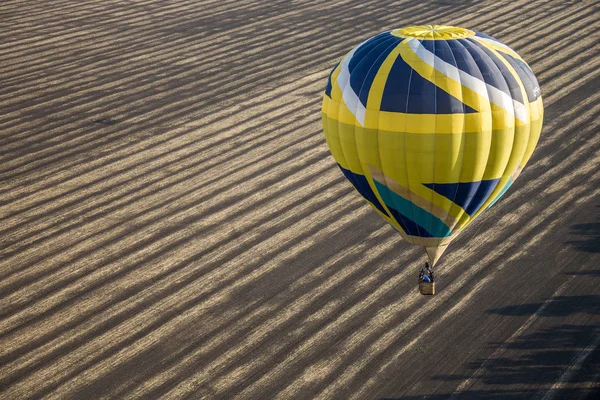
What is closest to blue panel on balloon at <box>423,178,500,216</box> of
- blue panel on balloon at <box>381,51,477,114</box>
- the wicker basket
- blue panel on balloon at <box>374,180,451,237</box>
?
blue panel on balloon at <box>374,180,451,237</box>

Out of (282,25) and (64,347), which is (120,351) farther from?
(282,25)

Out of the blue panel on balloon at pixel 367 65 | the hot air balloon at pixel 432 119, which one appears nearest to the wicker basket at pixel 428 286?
the hot air balloon at pixel 432 119

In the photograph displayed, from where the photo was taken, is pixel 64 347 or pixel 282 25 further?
pixel 282 25

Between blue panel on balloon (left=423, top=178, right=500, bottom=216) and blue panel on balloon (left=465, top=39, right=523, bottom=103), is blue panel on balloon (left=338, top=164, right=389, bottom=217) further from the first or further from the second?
blue panel on balloon (left=465, top=39, right=523, bottom=103)

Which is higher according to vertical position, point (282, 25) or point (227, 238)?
point (282, 25)

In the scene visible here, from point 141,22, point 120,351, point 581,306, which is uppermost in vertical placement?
point 141,22

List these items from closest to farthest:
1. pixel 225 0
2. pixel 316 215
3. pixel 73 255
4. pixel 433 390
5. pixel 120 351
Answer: pixel 433 390
pixel 120 351
pixel 73 255
pixel 316 215
pixel 225 0

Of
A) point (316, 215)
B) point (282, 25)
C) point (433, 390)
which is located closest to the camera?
point (433, 390)

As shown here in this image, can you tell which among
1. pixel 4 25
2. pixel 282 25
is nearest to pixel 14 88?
pixel 4 25
